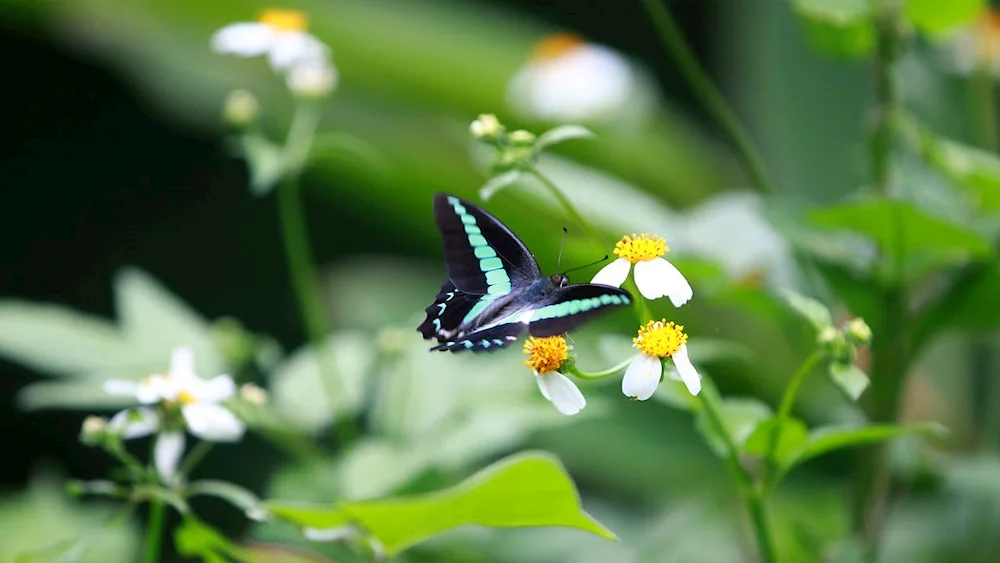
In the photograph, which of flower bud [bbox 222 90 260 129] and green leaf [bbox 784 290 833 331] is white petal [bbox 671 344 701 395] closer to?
green leaf [bbox 784 290 833 331]

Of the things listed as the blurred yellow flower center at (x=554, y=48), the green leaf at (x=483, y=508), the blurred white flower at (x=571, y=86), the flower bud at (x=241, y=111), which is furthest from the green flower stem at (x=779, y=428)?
the blurred yellow flower center at (x=554, y=48)

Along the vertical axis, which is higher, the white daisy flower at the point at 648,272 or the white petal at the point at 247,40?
the white petal at the point at 247,40

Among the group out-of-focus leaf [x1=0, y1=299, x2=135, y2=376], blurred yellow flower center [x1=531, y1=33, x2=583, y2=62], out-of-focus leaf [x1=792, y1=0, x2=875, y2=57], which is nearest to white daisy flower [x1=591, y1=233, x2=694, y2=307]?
out-of-focus leaf [x1=792, y1=0, x2=875, y2=57]

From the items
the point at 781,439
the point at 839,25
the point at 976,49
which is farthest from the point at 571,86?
the point at 781,439

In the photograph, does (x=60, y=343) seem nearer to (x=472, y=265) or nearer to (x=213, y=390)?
(x=213, y=390)

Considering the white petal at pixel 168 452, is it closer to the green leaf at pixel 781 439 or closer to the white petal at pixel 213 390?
the white petal at pixel 213 390

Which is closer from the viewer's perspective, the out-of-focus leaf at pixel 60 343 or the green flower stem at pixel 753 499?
the green flower stem at pixel 753 499

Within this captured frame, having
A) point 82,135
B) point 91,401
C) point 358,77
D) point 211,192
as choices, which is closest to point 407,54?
point 358,77
